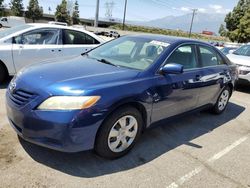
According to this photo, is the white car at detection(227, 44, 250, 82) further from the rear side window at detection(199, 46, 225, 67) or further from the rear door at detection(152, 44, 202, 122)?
the rear door at detection(152, 44, 202, 122)

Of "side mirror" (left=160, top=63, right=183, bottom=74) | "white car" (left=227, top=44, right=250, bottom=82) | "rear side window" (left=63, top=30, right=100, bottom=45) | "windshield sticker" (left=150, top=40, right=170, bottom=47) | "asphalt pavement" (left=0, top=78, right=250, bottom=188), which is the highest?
"windshield sticker" (left=150, top=40, right=170, bottom=47)

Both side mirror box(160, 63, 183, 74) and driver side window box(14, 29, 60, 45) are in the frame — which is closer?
side mirror box(160, 63, 183, 74)

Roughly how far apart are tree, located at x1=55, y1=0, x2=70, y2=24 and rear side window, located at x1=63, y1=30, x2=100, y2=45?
240ft

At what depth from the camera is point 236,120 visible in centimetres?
590

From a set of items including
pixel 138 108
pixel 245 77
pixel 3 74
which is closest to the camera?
pixel 138 108

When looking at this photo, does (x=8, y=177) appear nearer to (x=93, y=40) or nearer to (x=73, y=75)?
(x=73, y=75)

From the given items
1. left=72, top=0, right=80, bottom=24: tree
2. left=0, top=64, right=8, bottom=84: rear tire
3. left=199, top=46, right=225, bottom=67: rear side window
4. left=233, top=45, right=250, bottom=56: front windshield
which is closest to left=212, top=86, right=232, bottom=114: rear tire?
left=199, top=46, right=225, bottom=67: rear side window

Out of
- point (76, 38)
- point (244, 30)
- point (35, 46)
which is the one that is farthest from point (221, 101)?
point (244, 30)

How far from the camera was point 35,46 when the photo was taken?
6.56 metres

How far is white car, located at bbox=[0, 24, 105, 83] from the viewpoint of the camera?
629cm

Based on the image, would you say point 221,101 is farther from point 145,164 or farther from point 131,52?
point 145,164

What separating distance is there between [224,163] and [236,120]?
2188 millimetres

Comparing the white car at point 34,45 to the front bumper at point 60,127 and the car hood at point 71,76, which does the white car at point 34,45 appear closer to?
the car hood at point 71,76

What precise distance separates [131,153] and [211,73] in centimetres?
221
